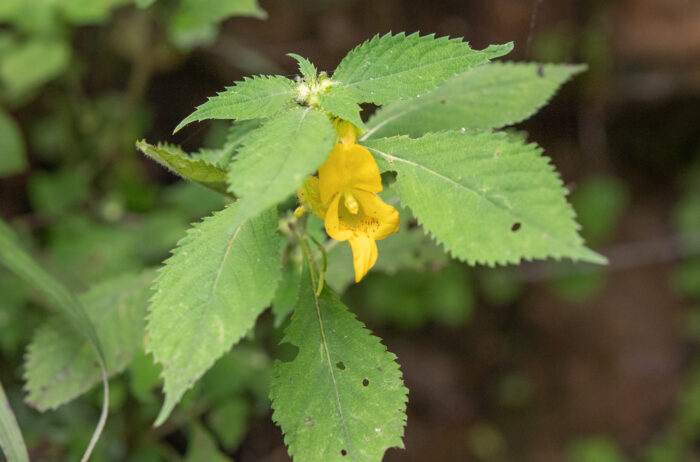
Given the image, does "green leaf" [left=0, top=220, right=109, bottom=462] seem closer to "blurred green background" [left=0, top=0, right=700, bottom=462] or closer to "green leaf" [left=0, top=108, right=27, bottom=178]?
"blurred green background" [left=0, top=0, right=700, bottom=462]

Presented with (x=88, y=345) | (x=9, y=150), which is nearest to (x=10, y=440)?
(x=88, y=345)

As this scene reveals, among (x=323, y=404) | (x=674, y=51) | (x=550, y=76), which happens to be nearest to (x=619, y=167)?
(x=674, y=51)

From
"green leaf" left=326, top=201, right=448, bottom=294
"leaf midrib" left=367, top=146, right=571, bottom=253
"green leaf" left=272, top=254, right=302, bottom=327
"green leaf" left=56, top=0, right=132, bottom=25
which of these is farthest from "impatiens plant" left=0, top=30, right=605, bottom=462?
"green leaf" left=56, top=0, right=132, bottom=25

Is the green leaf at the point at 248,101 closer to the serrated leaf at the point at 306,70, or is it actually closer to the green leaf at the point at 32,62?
the serrated leaf at the point at 306,70

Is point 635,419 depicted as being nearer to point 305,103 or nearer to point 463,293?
point 463,293

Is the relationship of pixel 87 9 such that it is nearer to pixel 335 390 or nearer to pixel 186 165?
pixel 186 165
